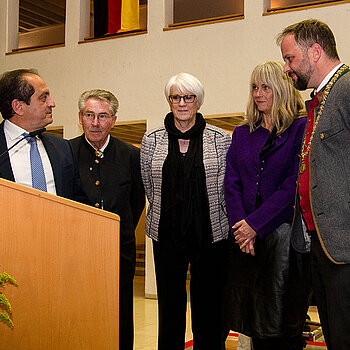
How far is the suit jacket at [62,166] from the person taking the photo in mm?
2730

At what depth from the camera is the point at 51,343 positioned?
1.93 metres

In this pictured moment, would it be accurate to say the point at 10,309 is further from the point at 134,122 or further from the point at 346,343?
the point at 134,122

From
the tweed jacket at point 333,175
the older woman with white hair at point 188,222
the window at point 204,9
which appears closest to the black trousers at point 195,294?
the older woman with white hair at point 188,222

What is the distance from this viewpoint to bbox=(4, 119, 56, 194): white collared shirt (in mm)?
2584

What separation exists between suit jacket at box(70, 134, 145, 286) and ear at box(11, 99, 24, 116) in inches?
21.6

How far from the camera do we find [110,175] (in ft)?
10.9

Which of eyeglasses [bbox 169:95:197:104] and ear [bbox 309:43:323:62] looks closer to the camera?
ear [bbox 309:43:323:62]

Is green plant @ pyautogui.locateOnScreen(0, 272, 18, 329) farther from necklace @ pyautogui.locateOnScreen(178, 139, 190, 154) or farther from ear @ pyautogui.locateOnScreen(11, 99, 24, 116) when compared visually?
necklace @ pyautogui.locateOnScreen(178, 139, 190, 154)

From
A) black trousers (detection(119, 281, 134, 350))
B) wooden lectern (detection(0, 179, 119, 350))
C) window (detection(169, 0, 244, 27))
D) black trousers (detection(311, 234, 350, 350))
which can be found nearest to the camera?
wooden lectern (detection(0, 179, 119, 350))

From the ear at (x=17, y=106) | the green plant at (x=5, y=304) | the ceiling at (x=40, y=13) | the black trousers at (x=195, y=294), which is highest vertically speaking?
the ceiling at (x=40, y=13)

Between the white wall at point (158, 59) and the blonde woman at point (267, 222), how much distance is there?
3863 mm

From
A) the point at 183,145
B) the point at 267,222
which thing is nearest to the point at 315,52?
the point at 267,222

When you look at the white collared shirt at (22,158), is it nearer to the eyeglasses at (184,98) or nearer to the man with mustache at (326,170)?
the eyeglasses at (184,98)

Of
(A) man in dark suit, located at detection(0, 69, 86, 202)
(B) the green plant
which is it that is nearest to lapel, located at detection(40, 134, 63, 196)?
(A) man in dark suit, located at detection(0, 69, 86, 202)
